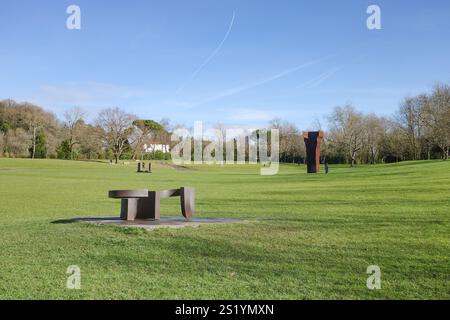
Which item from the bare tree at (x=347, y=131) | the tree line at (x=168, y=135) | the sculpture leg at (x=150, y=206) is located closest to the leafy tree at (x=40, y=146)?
the tree line at (x=168, y=135)

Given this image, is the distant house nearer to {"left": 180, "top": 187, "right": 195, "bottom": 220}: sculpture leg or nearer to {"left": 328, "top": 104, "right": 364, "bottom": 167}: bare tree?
{"left": 328, "top": 104, "right": 364, "bottom": 167}: bare tree

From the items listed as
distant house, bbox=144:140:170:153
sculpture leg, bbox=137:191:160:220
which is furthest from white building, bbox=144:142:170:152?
sculpture leg, bbox=137:191:160:220

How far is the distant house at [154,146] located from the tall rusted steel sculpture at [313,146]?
5797 centimetres

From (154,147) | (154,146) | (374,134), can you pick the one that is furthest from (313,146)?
(154,146)

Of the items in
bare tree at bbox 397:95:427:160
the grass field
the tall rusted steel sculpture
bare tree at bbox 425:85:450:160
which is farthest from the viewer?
bare tree at bbox 397:95:427:160

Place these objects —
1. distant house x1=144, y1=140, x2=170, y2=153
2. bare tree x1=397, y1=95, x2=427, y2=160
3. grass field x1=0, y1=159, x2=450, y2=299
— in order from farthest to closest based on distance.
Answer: distant house x1=144, y1=140, x2=170, y2=153 → bare tree x1=397, y1=95, x2=427, y2=160 → grass field x1=0, y1=159, x2=450, y2=299

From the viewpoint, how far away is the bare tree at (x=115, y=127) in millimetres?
86312

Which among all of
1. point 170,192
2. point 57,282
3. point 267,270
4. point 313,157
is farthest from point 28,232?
point 313,157

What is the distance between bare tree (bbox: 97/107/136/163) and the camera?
86312mm

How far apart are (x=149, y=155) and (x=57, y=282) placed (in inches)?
3487

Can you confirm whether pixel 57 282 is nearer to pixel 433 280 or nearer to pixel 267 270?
pixel 267 270

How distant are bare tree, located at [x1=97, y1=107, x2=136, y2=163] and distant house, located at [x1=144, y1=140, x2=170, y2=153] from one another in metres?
8.47

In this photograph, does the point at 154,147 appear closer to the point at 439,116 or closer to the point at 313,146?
the point at 439,116

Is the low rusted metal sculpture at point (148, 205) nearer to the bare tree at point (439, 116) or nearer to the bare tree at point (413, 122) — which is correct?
the bare tree at point (439, 116)
